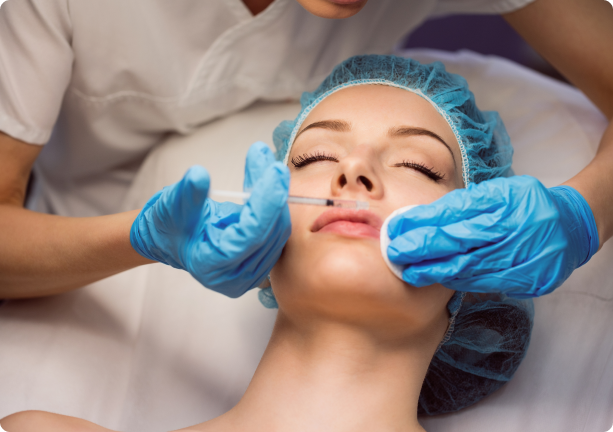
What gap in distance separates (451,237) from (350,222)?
0.70ft

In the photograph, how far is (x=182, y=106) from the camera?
1.86m

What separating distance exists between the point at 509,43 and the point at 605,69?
1513 millimetres

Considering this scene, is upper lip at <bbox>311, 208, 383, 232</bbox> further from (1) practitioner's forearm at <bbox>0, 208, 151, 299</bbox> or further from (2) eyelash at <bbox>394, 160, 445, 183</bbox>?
(1) practitioner's forearm at <bbox>0, 208, 151, 299</bbox>

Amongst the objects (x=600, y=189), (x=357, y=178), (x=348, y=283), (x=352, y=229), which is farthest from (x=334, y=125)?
(x=600, y=189)

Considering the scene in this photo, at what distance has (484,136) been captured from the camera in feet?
4.68

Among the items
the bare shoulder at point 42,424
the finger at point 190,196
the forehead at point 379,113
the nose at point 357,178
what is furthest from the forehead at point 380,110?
the bare shoulder at point 42,424

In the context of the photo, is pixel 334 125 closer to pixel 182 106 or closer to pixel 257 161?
pixel 257 161

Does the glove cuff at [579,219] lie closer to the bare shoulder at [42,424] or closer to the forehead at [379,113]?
the forehead at [379,113]

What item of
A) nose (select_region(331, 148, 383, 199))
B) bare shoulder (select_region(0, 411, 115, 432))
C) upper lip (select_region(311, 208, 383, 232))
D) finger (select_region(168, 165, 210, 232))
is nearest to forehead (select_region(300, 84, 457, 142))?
nose (select_region(331, 148, 383, 199))

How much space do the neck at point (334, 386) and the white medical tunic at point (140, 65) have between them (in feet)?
3.25

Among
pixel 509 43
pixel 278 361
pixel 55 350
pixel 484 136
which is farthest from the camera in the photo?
pixel 509 43

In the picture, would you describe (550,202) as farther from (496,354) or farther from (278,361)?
(278,361)

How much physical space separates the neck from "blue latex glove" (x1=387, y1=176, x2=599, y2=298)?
0.69 feet

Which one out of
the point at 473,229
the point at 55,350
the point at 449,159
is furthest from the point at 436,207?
the point at 55,350
